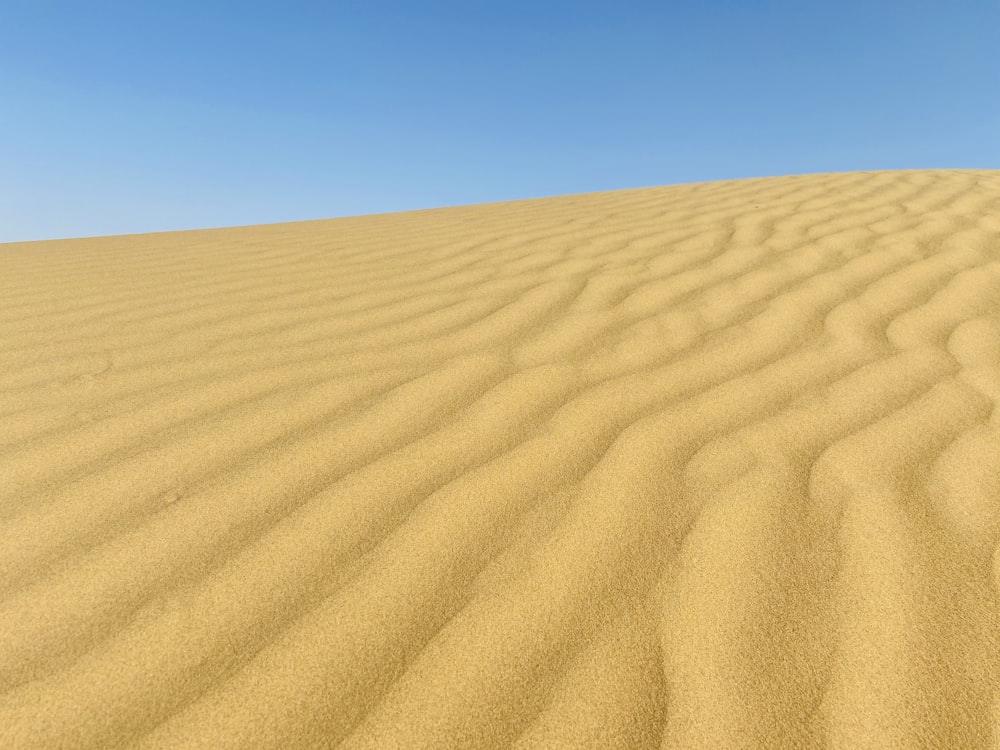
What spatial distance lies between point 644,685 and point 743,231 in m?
3.19

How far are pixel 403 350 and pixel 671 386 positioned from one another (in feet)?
2.74

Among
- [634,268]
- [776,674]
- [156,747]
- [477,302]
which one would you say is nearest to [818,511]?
[776,674]

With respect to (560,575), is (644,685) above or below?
below

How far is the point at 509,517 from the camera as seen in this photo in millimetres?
1355

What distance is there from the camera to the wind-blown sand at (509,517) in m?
0.96

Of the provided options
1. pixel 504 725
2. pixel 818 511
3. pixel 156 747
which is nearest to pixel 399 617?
pixel 504 725

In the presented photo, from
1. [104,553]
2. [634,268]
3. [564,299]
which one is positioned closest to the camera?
[104,553]

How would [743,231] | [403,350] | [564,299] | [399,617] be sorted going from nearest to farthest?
[399,617], [403,350], [564,299], [743,231]

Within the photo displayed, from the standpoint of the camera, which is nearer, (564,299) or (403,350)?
(403,350)

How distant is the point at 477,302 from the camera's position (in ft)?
8.65

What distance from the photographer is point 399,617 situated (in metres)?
1.12

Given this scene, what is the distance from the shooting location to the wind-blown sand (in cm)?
96

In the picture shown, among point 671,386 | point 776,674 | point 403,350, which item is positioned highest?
point 403,350

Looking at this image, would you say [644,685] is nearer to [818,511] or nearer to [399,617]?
[399,617]
